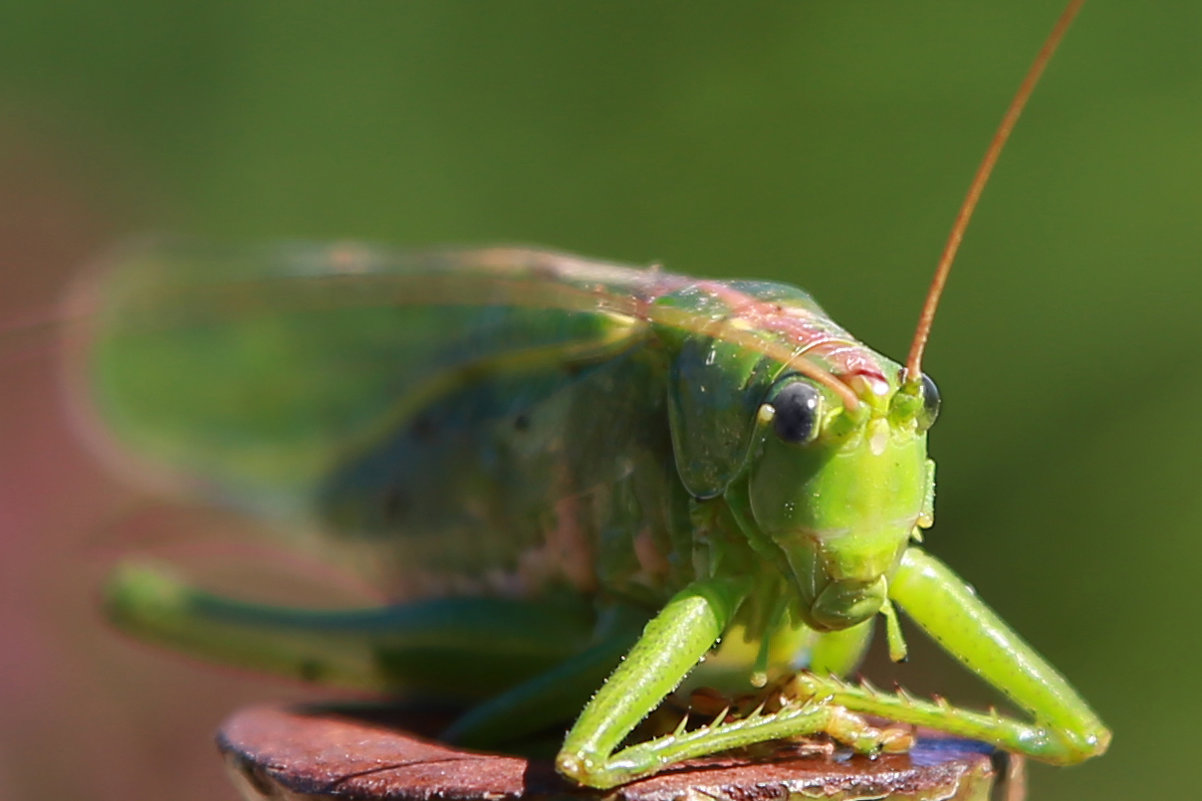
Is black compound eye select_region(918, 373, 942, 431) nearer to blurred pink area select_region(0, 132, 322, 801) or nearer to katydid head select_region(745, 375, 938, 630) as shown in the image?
katydid head select_region(745, 375, 938, 630)

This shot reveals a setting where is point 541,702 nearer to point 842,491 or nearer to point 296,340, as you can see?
point 842,491

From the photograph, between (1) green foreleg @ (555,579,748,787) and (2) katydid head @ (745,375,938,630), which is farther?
(2) katydid head @ (745,375,938,630)

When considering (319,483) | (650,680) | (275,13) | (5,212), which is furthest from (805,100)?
(650,680)

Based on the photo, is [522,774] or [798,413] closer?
[522,774]

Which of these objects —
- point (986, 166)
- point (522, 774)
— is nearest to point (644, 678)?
point (522, 774)

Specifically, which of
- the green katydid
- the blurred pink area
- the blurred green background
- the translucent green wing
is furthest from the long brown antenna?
the blurred green background

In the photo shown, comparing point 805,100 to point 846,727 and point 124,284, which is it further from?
point 846,727

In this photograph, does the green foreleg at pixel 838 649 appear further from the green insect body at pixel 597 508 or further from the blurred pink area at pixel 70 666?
the blurred pink area at pixel 70 666

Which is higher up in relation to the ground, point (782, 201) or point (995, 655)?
point (782, 201)
